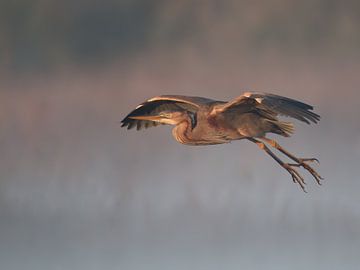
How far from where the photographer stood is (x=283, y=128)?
2580 cm

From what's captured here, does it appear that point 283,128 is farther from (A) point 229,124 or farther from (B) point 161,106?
(B) point 161,106

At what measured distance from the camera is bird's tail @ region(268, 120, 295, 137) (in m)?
25.7

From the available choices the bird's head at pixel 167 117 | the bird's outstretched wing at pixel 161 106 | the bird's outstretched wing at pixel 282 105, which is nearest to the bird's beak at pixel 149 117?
the bird's head at pixel 167 117

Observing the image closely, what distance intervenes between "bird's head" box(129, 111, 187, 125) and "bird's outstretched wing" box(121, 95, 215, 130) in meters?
0.22

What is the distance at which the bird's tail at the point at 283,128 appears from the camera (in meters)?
25.7

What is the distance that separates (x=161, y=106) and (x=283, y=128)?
420 centimetres

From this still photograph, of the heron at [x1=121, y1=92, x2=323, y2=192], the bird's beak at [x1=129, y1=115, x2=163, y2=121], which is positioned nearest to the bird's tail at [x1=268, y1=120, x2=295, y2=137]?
the heron at [x1=121, y1=92, x2=323, y2=192]

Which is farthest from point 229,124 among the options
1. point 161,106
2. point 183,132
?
point 161,106

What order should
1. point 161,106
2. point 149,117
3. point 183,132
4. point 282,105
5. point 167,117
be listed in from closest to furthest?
point 282,105
point 183,132
point 167,117
point 149,117
point 161,106

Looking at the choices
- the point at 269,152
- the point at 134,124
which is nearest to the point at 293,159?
the point at 269,152

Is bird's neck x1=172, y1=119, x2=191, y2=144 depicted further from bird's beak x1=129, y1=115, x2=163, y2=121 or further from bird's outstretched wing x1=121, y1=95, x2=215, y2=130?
bird's beak x1=129, y1=115, x2=163, y2=121

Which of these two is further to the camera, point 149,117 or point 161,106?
point 161,106

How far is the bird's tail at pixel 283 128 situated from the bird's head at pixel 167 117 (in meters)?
2.28

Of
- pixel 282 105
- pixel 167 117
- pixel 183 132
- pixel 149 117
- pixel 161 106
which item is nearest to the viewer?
pixel 282 105
